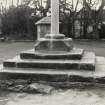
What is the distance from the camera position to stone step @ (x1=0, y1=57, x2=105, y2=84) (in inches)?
200

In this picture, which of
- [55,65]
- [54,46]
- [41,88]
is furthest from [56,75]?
[54,46]

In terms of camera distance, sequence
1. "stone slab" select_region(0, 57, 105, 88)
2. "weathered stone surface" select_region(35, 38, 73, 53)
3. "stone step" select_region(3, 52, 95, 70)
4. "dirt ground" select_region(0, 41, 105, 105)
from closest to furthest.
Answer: "dirt ground" select_region(0, 41, 105, 105)
"stone slab" select_region(0, 57, 105, 88)
"stone step" select_region(3, 52, 95, 70)
"weathered stone surface" select_region(35, 38, 73, 53)

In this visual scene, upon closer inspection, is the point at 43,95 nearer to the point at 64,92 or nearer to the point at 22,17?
the point at 64,92

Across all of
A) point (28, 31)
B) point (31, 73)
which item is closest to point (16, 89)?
point (31, 73)

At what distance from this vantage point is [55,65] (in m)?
5.54

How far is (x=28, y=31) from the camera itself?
50.8 feet

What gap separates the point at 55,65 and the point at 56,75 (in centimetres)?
42

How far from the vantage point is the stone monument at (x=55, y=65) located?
203 inches

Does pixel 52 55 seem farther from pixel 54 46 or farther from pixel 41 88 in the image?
pixel 41 88

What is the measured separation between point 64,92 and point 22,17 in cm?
Answer: 1160

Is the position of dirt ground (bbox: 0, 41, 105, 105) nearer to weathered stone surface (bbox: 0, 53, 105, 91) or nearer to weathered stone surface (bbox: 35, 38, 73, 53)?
weathered stone surface (bbox: 0, 53, 105, 91)

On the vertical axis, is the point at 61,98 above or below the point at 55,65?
below

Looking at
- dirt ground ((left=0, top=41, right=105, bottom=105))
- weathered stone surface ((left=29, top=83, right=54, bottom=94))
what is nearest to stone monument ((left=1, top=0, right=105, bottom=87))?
weathered stone surface ((left=29, top=83, right=54, bottom=94))

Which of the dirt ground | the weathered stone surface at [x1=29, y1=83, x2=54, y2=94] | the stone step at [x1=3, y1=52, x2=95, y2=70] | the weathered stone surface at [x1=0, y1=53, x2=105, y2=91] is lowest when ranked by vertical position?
the dirt ground
